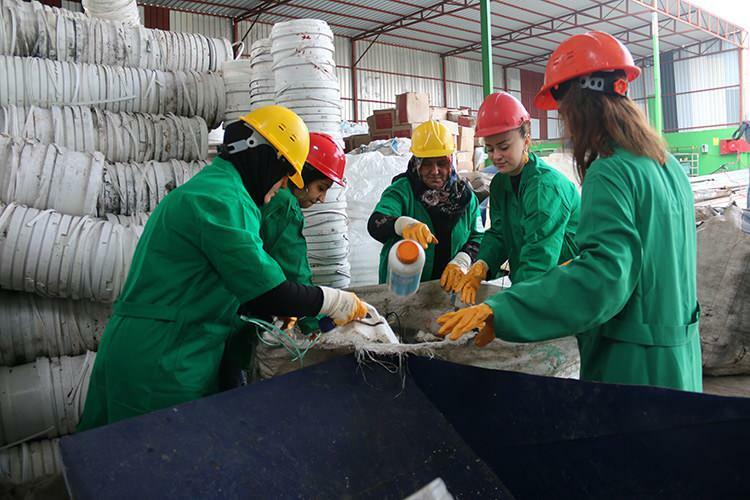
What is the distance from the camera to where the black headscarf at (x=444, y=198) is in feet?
9.22

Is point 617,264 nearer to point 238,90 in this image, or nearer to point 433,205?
point 433,205

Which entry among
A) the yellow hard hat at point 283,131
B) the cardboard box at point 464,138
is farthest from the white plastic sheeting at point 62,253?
the cardboard box at point 464,138

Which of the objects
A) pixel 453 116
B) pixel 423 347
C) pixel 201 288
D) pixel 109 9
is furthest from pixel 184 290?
pixel 453 116

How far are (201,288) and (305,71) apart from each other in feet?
4.87

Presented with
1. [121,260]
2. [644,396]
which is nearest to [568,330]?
[644,396]

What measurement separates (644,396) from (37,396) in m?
2.43

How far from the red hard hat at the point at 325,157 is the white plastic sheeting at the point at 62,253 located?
96cm

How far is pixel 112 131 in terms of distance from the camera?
3.06 meters

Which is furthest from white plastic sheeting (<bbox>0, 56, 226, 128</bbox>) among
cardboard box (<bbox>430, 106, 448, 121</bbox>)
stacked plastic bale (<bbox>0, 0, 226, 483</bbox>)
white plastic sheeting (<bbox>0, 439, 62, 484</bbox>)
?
cardboard box (<bbox>430, 106, 448, 121</bbox>)

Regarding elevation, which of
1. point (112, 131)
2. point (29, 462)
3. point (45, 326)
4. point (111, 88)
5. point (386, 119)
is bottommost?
point (29, 462)

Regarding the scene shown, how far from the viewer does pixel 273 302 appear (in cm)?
168

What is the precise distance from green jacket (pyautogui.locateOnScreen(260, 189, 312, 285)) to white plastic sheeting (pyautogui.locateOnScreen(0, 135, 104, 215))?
0.99 metres

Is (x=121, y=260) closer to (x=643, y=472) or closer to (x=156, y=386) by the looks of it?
(x=156, y=386)

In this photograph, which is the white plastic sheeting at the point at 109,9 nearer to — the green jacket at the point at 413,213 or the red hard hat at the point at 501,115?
the green jacket at the point at 413,213
